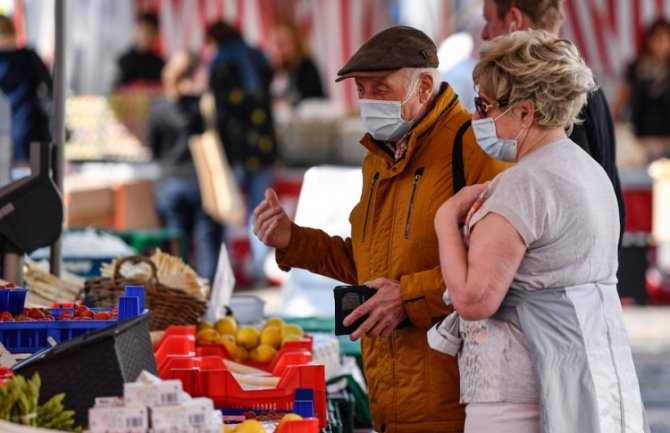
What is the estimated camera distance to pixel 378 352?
416 cm

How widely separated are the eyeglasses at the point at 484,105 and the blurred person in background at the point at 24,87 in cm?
696

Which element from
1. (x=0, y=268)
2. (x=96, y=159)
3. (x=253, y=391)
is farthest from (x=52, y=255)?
(x=96, y=159)

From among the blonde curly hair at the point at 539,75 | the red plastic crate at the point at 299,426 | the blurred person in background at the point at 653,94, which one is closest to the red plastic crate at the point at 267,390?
the red plastic crate at the point at 299,426

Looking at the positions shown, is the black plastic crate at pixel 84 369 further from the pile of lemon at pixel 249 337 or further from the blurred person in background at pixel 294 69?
the blurred person in background at pixel 294 69

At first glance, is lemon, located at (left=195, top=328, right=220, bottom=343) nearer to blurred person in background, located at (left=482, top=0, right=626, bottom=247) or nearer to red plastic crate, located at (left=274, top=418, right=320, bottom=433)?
blurred person in background, located at (left=482, top=0, right=626, bottom=247)

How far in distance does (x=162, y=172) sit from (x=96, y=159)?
5.08 feet

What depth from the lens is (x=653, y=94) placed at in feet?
47.8

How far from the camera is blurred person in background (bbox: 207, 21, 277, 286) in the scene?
1199cm

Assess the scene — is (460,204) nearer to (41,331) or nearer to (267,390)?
(267,390)

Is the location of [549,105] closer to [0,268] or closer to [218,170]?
[0,268]

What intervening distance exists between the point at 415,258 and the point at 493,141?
50cm

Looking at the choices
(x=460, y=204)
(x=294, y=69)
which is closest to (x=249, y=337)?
(x=460, y=204)

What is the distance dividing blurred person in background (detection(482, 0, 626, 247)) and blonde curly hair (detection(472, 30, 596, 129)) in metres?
1.01

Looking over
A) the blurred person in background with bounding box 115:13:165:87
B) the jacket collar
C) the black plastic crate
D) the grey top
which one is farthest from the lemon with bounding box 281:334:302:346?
the blurred person in background with bounding box 115:13:165:87
